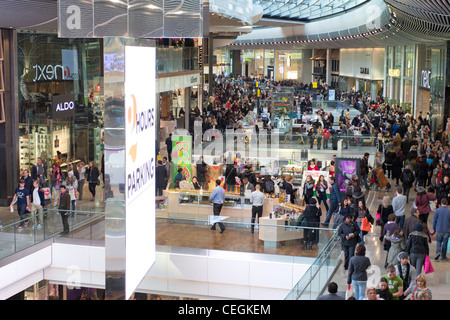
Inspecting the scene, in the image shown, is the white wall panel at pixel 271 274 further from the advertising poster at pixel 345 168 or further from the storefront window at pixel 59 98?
the storefront window at pixel 59 98

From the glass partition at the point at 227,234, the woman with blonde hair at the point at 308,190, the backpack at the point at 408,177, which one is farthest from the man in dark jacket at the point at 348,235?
the backpack at the point at 408,177

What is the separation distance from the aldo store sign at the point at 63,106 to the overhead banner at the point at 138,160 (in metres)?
12.6

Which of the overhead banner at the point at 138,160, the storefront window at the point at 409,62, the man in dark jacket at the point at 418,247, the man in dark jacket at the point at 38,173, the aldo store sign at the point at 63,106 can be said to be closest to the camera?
the overhead banner at the point at 138,160

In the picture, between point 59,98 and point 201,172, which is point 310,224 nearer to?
point 201,172

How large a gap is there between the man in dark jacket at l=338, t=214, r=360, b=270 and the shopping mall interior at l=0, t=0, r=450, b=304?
3cm

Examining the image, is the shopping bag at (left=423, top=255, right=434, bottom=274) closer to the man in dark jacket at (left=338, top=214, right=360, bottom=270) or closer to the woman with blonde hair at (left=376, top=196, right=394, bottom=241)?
the man in dark jacket at (left=338, top=214, right=360, bottom=270)

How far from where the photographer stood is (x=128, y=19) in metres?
5.76

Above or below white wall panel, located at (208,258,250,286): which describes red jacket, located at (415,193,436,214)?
above

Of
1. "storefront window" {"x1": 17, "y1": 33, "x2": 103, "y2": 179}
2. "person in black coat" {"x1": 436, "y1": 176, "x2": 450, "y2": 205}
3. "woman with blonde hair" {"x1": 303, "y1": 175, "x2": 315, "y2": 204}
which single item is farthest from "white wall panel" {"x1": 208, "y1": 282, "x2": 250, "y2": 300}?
"storefront window" {"x1": 17, "y1": 33, "x2": 103, "y2": 179}

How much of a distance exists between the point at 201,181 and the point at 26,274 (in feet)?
20.0

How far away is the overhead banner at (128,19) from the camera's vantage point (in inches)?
220

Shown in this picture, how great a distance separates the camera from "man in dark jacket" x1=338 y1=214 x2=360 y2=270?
37.1ft
